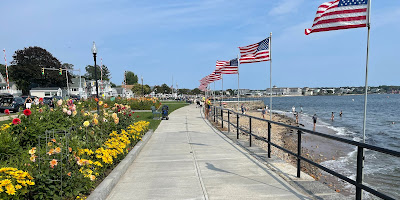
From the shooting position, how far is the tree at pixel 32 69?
68.4 meters

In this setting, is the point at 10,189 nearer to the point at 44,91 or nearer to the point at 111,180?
the point at 111,180

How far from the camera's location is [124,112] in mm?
9539

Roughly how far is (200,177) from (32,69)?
255 feet

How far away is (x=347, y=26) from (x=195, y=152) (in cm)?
516

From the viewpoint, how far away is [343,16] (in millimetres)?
6027

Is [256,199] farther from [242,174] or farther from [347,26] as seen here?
[347,26]

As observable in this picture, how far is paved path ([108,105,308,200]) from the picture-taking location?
4496 millimetres

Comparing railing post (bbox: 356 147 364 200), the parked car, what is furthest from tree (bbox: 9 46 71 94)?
railing post (bbox: 356 147 364 200)

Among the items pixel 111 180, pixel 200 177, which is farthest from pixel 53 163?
pixel 200 177

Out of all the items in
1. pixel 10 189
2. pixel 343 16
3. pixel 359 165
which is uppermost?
pixel 343 16

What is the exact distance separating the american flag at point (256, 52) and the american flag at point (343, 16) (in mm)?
5110

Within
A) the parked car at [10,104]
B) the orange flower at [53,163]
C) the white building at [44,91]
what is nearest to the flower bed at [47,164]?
the orange flower at [53,163]

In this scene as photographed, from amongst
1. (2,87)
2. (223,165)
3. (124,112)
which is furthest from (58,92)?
(223,165)

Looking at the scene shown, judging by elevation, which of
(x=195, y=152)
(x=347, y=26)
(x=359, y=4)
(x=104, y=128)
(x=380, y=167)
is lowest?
(x=380, y=167)
